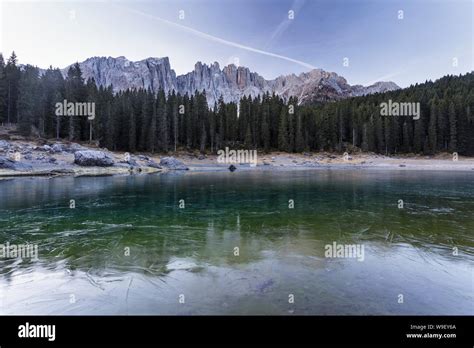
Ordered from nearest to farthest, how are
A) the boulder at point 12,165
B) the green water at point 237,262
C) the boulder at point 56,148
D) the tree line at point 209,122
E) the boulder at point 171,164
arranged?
the green water at point 237,262 → the boulder at point 12,165 → the boulder at point 56,148 → the boulder at point 171,164 → the tree line at point 209,122

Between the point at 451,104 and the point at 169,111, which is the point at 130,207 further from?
the point at 451,104

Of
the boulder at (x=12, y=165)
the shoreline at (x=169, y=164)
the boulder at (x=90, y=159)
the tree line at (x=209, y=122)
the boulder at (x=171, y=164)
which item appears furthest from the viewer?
the tree line at (x=209, y=122)

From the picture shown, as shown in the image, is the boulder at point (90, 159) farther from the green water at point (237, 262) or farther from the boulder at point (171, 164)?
the green water at point (237, 262)

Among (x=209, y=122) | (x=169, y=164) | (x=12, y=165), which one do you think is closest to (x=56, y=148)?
(x=12, y=165)

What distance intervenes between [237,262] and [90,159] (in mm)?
46946

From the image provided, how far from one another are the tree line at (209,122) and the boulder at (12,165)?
32227mm

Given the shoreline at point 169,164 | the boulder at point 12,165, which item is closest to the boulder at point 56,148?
the shoreline at point 169,164

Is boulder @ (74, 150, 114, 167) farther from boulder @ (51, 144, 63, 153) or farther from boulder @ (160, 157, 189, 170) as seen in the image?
boulder @ (160, 157, 189, 170)

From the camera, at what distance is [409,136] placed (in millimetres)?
96500

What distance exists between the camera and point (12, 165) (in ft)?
133

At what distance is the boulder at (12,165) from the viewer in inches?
1559
